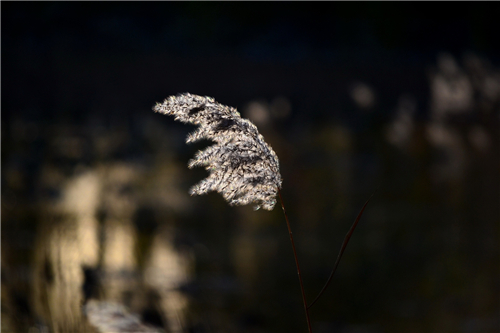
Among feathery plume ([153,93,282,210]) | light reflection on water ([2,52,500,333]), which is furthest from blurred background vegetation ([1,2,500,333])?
feathery plume ([153,93,282,210])

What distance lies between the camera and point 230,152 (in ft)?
2.44

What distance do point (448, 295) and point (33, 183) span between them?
4.55 m

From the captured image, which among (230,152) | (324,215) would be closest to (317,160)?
(324,215)

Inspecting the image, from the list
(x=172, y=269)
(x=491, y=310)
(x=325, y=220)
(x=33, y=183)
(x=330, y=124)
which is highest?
(x=330, y=124)

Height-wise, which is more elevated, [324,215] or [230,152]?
[324,215]

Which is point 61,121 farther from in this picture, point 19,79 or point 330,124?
point 330,124

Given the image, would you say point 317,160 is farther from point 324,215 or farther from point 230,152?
point 230,152

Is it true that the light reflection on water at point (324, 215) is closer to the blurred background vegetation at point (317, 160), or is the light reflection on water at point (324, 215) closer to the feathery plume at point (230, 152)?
the blurred background vegetation at point (317, 160)

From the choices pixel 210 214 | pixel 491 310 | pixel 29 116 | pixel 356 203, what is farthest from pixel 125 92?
pixel 491 310

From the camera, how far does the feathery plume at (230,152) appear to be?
72 cm

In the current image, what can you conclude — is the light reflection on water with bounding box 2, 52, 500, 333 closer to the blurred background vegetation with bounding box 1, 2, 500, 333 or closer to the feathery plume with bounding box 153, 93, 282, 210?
the blurred background vegetation with bounding box 1, 2, 500, 333

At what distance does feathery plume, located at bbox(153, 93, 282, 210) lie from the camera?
28.4 inches

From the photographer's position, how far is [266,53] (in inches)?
200

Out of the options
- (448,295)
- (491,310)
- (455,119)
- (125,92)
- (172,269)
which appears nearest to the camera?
(172,269)
